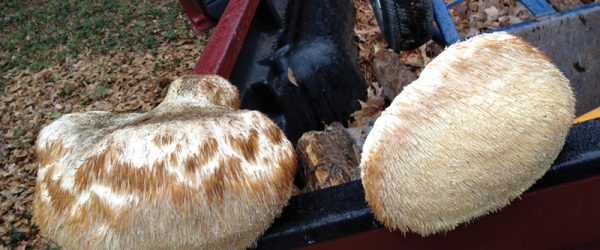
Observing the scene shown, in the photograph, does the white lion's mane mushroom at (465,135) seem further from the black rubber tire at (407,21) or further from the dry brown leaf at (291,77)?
the dry brown leaf at (291,77)

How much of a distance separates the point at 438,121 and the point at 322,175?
42.6 inches

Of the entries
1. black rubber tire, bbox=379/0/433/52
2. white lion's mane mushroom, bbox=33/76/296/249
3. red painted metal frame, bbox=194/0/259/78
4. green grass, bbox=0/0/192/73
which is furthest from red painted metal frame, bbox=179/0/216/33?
green grass, bbox=0/0/192/73

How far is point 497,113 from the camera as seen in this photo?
122cm

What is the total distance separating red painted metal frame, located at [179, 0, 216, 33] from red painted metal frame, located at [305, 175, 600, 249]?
300cm

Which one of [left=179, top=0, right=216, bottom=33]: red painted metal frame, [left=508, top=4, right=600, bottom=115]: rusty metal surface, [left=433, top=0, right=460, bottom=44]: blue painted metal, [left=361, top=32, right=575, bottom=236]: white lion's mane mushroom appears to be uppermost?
[left=179, top=0, right=216, bottom=33]: red painted metal frame

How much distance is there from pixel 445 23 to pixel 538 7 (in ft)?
2.28

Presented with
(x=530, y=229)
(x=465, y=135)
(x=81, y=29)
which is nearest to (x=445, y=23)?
(x=530, y=229)

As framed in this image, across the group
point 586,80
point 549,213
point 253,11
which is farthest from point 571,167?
point 253,11

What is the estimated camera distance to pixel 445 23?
3.50 metres

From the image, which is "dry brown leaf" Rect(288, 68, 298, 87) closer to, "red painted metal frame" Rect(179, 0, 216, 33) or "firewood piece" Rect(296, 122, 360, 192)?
"firewood piece" Rect(296, 122, 360, 192)

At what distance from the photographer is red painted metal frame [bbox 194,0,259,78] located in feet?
9.12

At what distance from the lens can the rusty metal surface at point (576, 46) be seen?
9.68ft

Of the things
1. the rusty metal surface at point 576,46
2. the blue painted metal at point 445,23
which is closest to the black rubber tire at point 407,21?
the blue painted metal at point 445,23

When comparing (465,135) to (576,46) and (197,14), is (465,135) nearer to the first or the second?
(576,46)
